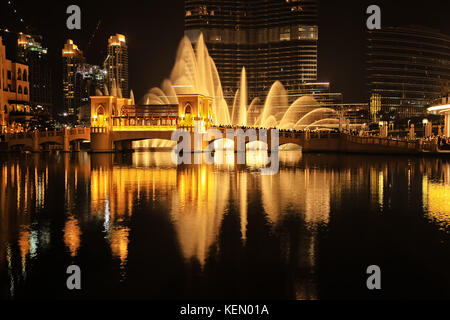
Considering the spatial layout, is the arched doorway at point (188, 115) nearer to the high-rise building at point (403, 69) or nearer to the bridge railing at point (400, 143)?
the bridge railing at point (400, 143)

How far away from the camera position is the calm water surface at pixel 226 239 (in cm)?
1284

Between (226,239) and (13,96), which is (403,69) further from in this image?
(226,239)

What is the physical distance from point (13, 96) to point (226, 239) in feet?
304

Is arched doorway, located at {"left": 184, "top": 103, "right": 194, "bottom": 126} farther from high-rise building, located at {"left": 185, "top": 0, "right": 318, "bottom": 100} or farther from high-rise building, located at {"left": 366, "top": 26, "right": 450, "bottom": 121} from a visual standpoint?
high-rise building, located at {"left": 366, "top": 26, "right": 450, "bottom": 121}

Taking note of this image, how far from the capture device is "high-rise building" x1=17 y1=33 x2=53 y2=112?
174750mm

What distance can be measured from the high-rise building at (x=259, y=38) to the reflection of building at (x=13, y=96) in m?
63.2

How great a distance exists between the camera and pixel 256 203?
2469 cm

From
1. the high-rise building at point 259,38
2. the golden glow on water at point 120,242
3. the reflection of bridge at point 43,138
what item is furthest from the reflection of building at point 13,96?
the golden glow on water at point 120,242

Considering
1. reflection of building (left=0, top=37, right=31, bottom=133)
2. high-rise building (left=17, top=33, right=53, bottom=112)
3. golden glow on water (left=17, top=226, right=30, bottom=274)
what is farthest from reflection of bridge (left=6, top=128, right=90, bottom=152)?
high-rise building (left=17, top=33, right=53, bottom=112)

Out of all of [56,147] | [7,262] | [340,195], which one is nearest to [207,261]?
[7,262]

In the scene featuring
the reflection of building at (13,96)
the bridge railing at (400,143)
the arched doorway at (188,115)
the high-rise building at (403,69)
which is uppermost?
the high-rise building at (403,69)
